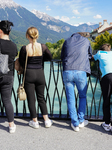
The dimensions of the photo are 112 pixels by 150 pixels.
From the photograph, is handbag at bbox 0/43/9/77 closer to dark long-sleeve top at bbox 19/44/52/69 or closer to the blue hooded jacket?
dark long-sleeve top at bbox 19/44/52/69

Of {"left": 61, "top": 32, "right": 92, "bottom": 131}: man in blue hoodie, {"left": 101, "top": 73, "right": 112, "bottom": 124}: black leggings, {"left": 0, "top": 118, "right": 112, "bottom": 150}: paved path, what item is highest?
{"left": 61, "top": 32, "right": 92, "bottom": 131}: man in blue hoodie

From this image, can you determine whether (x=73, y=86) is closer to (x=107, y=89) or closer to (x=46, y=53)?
(x=107, y=89)

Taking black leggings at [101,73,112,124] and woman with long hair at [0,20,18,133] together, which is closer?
woman with long hair at [0,20,18,133]

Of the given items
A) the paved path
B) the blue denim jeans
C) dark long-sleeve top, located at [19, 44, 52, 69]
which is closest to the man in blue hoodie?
the blue denim jeans

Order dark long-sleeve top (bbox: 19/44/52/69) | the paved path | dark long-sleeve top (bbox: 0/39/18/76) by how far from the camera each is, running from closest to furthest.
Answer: the paved path → dark long-sleeve top (bbox: 0/39/18/76) → dark long-sleeve top (bbox: 19/44/52/69)

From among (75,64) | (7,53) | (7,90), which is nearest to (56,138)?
(7,90)

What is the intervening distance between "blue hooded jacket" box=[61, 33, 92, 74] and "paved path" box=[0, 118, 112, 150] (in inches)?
41.4

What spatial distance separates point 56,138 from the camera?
8.20ft

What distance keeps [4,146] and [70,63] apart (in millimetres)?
1561

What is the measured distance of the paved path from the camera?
7.46 feet

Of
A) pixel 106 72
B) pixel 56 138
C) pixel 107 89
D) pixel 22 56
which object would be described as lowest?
pixel 56 138

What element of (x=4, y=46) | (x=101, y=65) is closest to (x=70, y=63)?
(x=101, y=65)

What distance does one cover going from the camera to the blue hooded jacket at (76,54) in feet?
8.44

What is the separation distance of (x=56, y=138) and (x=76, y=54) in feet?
4.45
